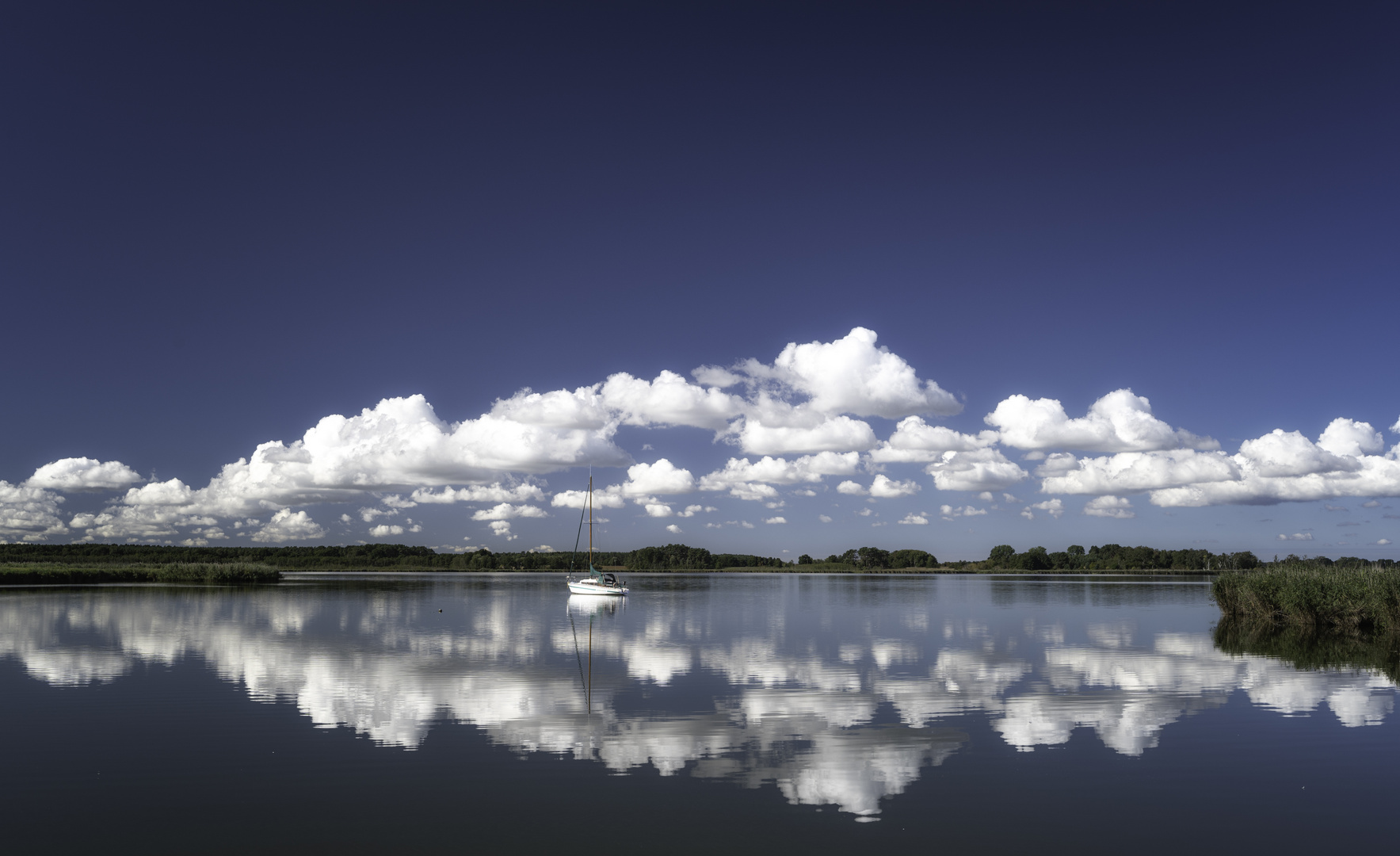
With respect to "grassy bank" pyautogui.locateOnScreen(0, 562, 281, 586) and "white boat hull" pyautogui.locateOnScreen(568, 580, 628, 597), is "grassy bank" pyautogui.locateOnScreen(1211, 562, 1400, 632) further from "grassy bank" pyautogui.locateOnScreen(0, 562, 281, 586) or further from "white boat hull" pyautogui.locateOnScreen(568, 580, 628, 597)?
"grassy bank" pyautogui.locateOnScreen(0, 562, 281, 586)

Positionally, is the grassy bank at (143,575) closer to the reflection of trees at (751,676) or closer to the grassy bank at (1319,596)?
the reflection of trees at (751,676)

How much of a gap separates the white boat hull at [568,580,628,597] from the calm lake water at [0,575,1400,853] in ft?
123

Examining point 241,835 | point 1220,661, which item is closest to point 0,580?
point 241,835

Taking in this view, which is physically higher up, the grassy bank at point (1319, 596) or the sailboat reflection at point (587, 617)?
the grassy bank at point (1319, 596)

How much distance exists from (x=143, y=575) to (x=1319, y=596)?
103 metres

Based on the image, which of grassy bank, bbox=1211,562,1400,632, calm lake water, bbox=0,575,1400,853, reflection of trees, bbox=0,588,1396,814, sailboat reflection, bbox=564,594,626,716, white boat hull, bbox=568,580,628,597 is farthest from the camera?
white boat hull, bbox=568,580,628,597

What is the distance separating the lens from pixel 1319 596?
1457 inches

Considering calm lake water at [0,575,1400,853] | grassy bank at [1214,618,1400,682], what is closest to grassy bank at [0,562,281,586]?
calm lake water at [0,575,1400,853]

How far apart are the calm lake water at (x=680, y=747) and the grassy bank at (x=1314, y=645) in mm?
1357

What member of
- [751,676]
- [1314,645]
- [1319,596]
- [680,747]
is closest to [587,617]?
[751,676]

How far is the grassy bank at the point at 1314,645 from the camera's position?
26711mm

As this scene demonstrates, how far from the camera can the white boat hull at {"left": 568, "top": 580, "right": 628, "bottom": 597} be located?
69750mm

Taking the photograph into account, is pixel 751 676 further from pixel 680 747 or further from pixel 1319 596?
pixel 1319 596

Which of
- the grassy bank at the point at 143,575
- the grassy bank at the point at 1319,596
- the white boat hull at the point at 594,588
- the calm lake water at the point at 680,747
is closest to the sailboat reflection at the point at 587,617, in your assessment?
the calm lake water at the point at 680,747
